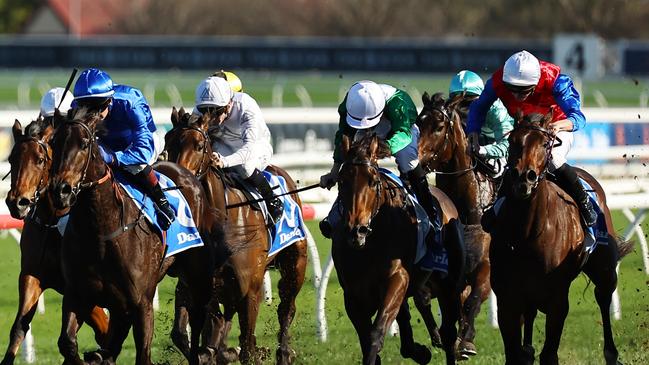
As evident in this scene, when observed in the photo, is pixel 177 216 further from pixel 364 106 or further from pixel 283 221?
pixel 283 221

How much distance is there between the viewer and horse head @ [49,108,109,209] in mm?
6121

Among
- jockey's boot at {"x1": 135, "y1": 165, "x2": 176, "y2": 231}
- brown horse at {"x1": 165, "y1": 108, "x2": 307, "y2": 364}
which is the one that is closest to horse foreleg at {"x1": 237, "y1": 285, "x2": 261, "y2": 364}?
brown horse at {"x1": 165, "y1": 108, "x2": 307, "y2": 364}

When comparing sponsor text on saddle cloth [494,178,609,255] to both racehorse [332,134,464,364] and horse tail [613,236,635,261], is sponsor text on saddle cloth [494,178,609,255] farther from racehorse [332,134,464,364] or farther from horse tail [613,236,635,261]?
horse tail [613,236,635,261]

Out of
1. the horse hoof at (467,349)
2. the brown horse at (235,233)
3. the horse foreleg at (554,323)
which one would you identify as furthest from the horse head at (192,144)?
the horse foreleg at (554,323)

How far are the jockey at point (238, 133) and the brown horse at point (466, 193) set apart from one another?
3.32 ft

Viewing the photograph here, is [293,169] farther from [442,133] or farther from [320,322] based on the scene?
[442,133]

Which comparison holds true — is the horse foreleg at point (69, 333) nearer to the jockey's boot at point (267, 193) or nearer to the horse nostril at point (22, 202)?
the horse nostril at point (22, 202)

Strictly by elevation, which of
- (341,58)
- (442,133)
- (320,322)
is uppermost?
(341,58)

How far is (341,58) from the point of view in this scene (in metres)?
31.3

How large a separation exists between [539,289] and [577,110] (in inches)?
41.0

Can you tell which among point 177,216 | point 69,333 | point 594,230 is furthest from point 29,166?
point 594,230

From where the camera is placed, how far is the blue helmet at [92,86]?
6694mm

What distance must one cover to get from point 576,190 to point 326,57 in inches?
966

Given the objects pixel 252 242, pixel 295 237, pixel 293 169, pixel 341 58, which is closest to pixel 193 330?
pixel 252 242
